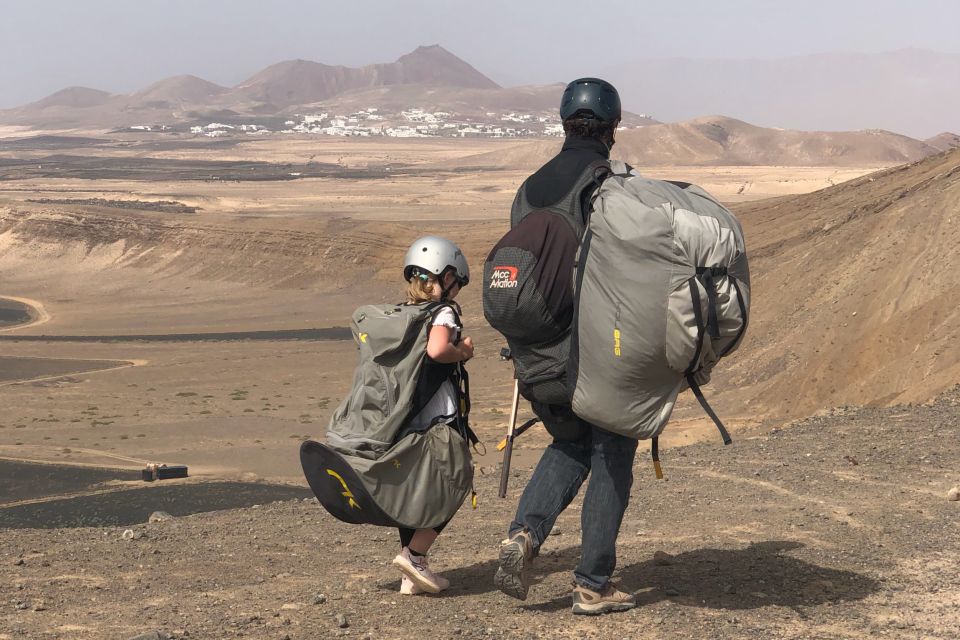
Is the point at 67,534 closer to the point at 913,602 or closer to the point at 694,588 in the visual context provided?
the point at 694,588

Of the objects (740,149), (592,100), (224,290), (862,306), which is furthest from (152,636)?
(740,149)

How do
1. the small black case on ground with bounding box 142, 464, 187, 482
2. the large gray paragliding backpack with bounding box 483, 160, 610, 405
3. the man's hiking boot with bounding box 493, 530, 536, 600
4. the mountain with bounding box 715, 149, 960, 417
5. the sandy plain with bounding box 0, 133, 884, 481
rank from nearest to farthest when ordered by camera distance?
the large gray paragliding backpack with bounding box 483, 160, 610, 405, the man's hiking boot with bounding box 493, 530, 536, 600, the mountain with bounding box 715, 149, 960, 417, the small black case on ground with bounding box 142, 464, 187, 482, the sandy plain with bounding box 0, 133, 884, 481

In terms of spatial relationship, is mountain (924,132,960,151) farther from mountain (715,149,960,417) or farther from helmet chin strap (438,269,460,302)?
helmet chin strap (438,269,460,302)

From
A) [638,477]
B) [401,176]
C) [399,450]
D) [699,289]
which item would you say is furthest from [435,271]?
[401,176]

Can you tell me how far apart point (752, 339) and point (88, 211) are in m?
45.1

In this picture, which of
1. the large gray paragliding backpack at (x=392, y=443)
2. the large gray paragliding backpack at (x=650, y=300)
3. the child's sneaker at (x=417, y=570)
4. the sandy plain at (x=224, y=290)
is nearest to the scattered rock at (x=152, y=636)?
the large gray paragliding backpack at (x=392, y=443)

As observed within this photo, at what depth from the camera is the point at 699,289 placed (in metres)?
4.50

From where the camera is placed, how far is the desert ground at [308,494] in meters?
5.36

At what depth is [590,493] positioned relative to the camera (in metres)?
5.00

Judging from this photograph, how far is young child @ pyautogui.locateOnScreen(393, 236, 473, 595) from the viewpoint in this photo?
5199 millimetres

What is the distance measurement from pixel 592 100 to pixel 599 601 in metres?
2.20

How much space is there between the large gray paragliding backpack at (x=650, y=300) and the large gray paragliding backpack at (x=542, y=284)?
11 centimetres

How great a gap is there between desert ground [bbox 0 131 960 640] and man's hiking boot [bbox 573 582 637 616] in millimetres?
65

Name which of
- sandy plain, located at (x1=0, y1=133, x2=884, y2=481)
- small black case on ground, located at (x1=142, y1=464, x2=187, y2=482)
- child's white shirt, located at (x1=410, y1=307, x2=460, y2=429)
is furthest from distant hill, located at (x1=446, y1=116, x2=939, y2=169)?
child's white shirt, located at (x1=410, y1=307, x2=460, y2=429)
